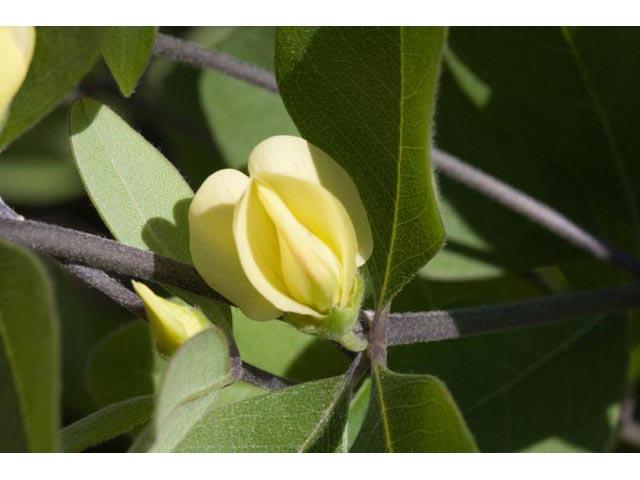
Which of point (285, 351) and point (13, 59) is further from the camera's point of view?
point (285, 351)

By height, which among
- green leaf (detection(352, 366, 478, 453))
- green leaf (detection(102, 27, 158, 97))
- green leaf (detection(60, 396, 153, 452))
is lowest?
green leaf (detection(60, 396, 153, 452))

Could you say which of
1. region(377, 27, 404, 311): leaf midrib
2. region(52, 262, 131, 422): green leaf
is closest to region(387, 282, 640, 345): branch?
region(377, 27, 404, 311): leaf midrib

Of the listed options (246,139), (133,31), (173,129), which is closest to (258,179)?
(133,31)

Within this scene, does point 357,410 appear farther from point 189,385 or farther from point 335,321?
point 189,385

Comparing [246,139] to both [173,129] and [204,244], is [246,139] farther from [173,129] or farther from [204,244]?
[204,244]

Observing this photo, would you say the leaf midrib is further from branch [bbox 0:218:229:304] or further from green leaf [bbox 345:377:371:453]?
green leaf [bbox 345:377:371:453]

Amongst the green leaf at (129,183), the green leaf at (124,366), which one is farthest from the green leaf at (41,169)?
the green leaf at (129,183)

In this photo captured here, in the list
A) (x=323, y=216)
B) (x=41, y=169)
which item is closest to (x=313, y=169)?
(x=323, y=216)
